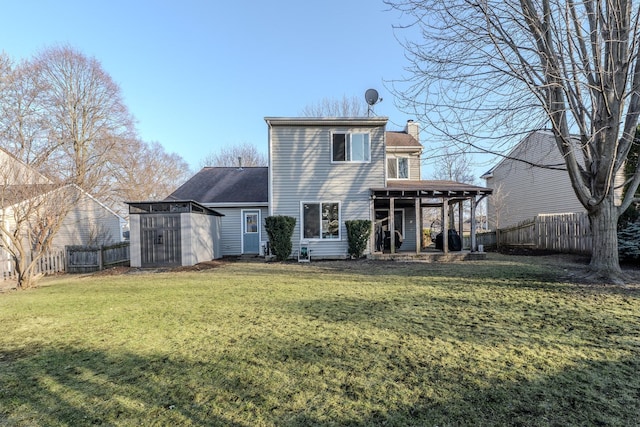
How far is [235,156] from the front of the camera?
129ft

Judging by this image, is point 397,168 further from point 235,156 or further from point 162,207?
point 235,156

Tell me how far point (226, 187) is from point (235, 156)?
23358mm

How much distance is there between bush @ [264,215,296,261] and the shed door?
3.42 m

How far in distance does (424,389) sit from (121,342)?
11.9 feet

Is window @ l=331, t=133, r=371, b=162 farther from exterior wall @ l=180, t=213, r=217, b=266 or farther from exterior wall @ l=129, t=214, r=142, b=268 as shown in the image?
exterior wall @ l=129, t=214, r=142, b=268

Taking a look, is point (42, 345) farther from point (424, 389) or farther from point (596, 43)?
point (596, 43)

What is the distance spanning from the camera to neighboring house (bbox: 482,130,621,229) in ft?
58.9

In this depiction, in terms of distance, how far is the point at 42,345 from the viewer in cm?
400

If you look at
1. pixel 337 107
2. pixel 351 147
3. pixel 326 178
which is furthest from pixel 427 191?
pixel 337 107

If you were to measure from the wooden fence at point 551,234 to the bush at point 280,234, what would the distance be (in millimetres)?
10806

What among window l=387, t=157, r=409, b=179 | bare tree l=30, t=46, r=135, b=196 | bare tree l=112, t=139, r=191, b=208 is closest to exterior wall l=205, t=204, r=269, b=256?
window l=387, t=157, r=409, b=179

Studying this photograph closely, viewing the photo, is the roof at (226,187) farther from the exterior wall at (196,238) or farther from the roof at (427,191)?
the roof at (427,191)

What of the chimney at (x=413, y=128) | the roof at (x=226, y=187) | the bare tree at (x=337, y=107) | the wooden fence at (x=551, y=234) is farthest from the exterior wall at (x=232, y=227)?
the bare tree at (x=337, y=107)

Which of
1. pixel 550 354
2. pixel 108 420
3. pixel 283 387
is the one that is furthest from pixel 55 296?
pixel 550 354
